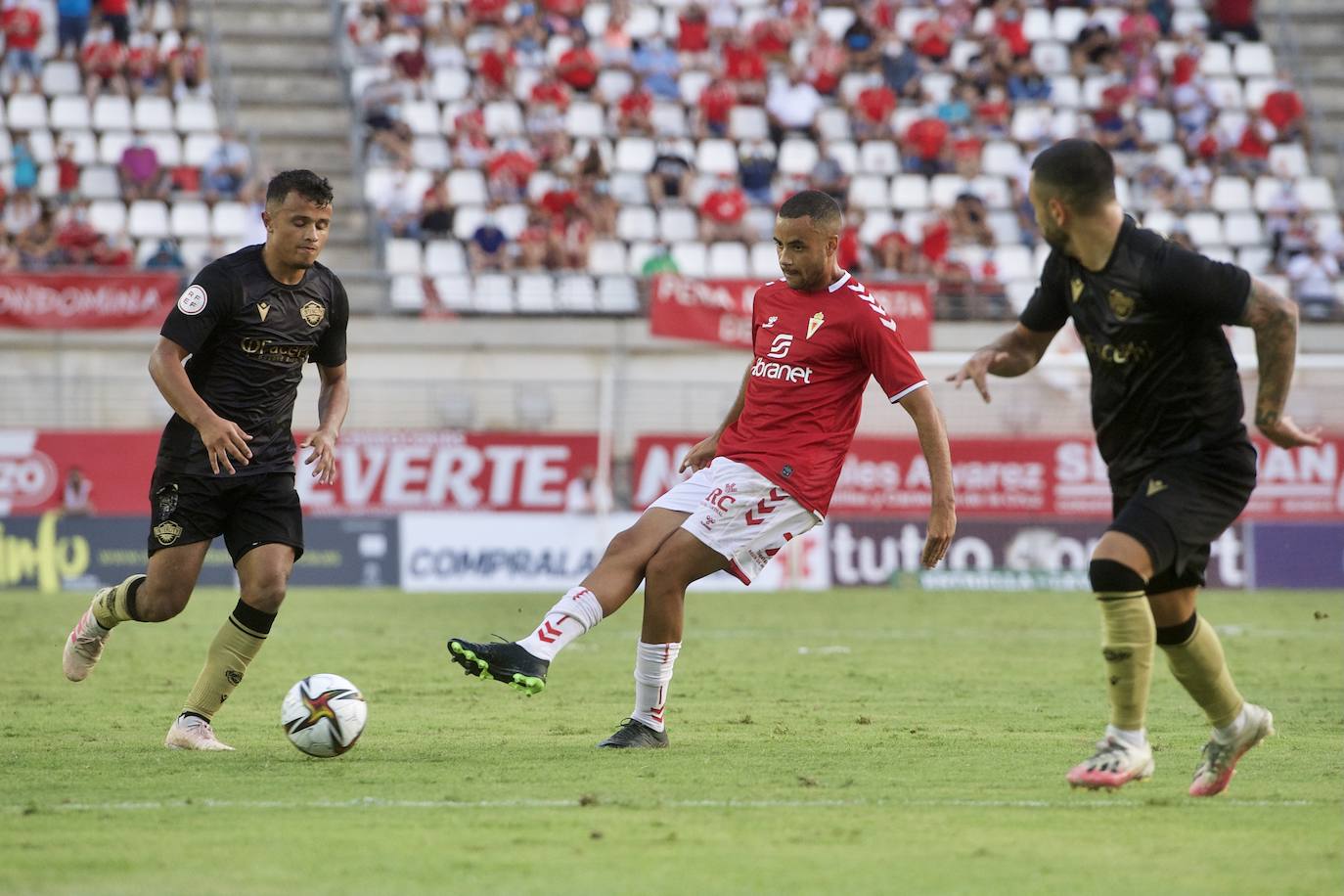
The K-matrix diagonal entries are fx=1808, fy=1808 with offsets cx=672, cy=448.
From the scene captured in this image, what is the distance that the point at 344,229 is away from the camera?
2725 centimetres

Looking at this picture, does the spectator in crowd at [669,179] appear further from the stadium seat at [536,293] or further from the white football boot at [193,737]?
the white football boot at [193,737]

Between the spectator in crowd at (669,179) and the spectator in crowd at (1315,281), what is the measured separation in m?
8.97

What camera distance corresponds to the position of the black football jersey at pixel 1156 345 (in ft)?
21.2

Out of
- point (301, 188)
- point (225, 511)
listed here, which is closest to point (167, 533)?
point (225, 511)

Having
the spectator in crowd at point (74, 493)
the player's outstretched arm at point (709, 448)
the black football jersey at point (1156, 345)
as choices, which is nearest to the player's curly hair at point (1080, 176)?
the black football jersey at point (1156, 345)

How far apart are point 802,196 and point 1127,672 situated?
8.65 ft

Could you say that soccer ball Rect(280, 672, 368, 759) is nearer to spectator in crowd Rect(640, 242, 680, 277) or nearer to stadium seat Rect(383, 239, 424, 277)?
spectator in crowd Rect(640, 242, 680, 277)

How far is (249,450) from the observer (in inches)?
317

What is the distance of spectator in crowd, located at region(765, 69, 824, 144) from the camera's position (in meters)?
28.6

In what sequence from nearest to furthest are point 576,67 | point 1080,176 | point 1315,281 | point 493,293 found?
point 1080,176 < point 493,293 < point 1315,281 < point 576,67

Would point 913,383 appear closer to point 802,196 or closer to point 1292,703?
point 802,196

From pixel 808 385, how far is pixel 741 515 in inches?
25.8

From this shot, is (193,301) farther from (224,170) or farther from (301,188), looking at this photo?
(224,170)

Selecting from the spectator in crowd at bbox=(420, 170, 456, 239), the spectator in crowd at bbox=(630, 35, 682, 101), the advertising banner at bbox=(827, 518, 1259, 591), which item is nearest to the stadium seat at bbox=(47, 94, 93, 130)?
the spectator in crowd at bbox=(420, 170, 456, 239)
